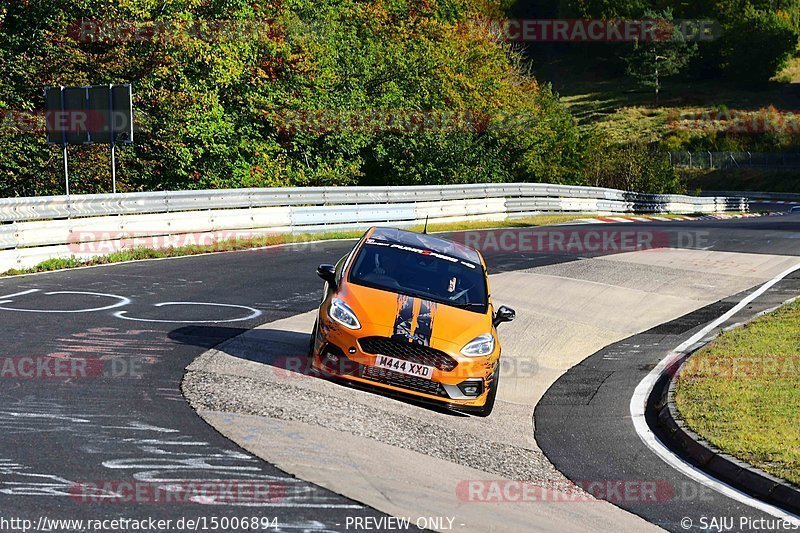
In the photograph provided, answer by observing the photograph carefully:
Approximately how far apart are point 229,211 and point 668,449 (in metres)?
14.9

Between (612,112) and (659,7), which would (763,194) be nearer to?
(612,112)

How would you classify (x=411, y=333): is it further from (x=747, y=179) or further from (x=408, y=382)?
(x=747, y=179)

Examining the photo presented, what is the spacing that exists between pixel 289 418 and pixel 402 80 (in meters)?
38.7

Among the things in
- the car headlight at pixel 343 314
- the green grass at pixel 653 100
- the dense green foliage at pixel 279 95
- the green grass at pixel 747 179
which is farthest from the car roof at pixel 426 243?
the green grass at pixel 653 100

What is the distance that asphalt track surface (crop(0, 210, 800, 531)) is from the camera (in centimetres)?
684

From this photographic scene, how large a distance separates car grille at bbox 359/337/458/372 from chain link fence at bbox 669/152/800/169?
8375 cm

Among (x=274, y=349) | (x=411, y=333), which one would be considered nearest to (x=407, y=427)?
(x=411, y=333)

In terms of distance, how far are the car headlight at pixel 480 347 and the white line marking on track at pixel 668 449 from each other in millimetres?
1699

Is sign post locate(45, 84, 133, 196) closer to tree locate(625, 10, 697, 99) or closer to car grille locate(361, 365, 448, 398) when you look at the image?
car grille locate(361, 365, 448, 398)

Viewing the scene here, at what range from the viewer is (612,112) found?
114 m

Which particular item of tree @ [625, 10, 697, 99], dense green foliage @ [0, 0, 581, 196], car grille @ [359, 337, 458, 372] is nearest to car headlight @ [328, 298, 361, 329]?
car grille @ [359, 337, 458, 372]

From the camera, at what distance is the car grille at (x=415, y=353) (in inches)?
415

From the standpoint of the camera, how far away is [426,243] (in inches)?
487

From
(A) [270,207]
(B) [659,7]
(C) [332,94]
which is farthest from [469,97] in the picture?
(B) [659,7]
